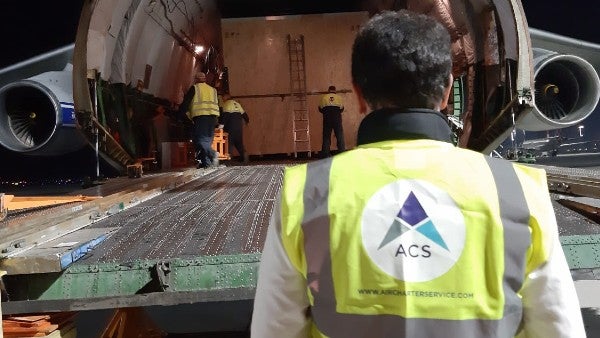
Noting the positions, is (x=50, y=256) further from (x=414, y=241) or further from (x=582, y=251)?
(x=582, y=251)

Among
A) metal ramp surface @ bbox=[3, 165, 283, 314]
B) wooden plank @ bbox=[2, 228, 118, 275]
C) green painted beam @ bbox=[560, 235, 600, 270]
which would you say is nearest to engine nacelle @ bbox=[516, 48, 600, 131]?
green painted beam @ bbox=[560, 235, 600, 270]

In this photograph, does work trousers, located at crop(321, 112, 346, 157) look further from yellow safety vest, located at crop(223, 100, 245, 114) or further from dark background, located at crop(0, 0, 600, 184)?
dark background, located at crop(0, 0, 600, 184)

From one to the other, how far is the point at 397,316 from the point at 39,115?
7650 mm

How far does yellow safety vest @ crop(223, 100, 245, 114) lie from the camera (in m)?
8.77

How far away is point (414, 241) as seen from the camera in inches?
37.7

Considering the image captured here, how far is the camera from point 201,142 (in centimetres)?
720

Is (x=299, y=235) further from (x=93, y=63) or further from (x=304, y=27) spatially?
(x=304, y=27)

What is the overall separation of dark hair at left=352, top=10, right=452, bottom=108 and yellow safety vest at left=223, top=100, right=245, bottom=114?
307 inches

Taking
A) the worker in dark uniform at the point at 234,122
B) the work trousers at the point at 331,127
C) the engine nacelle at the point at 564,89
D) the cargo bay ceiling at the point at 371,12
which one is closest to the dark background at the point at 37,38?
the cargo bay ceiling at the point at 371,12

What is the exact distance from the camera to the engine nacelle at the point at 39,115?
6.98 meters

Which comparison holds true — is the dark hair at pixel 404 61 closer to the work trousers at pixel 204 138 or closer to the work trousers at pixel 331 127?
the work trousers at pixel 204 138

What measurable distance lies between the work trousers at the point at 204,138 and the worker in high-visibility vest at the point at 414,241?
625 centimetres

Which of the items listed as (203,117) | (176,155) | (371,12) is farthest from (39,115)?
(371,12)

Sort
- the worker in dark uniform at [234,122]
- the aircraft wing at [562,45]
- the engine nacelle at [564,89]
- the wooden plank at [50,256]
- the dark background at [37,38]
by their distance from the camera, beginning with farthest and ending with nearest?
the dark background at [37,38], the worker in dark uniform at [234,122], the aircraft wing at [562,45], the engine nacelle at [564,89], the wooden plank at [50,256]
